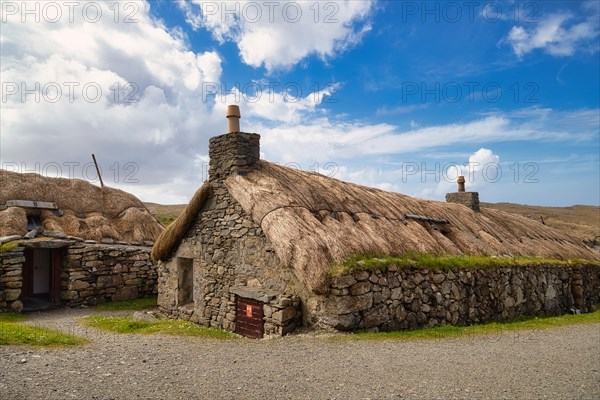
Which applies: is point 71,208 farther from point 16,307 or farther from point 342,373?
point 342,373

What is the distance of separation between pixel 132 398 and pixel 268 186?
739 centimetres

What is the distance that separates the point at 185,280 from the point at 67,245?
19.3 feet

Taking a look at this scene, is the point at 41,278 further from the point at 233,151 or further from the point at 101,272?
the point at 233,151

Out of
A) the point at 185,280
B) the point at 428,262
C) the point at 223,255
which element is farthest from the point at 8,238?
the point at 428,262

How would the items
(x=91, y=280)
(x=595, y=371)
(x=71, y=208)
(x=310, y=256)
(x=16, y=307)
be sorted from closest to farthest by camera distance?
(x=595, y=371)
(x=310, y=256)
(x=16, y=307)
(x=91, y=280)
(x=71, y=208)

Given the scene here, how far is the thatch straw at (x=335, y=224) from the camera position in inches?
392

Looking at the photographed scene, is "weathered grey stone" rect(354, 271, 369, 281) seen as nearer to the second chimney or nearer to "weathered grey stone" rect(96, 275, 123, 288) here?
the second chimney

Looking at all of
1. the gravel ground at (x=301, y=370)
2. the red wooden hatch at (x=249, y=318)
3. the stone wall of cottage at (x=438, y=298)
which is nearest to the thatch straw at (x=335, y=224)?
the stone wall of cottage at (x=438, y=298)

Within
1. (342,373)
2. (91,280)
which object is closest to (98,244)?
(91,280)

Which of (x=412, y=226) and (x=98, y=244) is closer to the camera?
(x=412, y=226)

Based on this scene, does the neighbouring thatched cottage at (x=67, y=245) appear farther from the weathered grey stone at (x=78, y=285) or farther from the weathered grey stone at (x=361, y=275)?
the weathered grey stone at (x=361, y=275)

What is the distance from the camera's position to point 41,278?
59.1 feet

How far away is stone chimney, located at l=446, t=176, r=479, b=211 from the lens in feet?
71.9

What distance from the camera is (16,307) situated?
14539 mm
